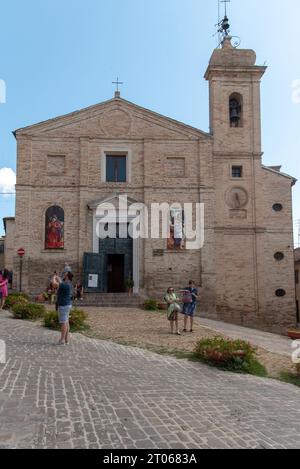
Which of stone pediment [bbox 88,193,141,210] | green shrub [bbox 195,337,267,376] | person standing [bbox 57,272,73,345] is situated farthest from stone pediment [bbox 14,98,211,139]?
green shrub [bbox 195,337,267,376]

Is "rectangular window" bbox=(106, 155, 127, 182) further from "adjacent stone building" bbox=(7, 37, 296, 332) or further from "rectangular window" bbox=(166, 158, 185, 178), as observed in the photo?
"rectangular window" bbox=(166, 158, 185, 178)

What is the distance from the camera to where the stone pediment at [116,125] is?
27.0 m

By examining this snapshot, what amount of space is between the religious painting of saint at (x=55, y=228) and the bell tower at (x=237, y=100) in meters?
10.1

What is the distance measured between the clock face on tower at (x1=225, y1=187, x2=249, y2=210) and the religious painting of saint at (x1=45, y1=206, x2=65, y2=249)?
9.89 meters

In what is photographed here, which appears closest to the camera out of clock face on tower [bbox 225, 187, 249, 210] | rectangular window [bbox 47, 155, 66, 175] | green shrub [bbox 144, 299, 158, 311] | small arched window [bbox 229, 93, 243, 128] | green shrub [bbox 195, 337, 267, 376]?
green shrub [bbox 195, 337, 267, 376]

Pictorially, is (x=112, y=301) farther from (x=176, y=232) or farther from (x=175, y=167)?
(x=175, y=167)

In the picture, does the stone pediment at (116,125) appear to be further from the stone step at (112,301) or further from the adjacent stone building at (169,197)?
the stone step at (112,301)

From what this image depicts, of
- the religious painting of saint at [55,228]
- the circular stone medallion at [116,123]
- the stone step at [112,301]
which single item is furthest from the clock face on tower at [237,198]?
the religious painting of saint at [55,228]

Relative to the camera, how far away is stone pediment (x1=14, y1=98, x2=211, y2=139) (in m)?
27.0

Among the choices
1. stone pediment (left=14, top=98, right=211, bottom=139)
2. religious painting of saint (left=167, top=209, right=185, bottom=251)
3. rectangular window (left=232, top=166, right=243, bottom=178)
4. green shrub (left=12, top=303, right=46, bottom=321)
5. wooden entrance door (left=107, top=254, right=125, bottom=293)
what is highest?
stone pediment (left=14, top=98, right=211, bottom=139)

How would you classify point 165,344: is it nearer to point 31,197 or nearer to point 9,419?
point 9,419
